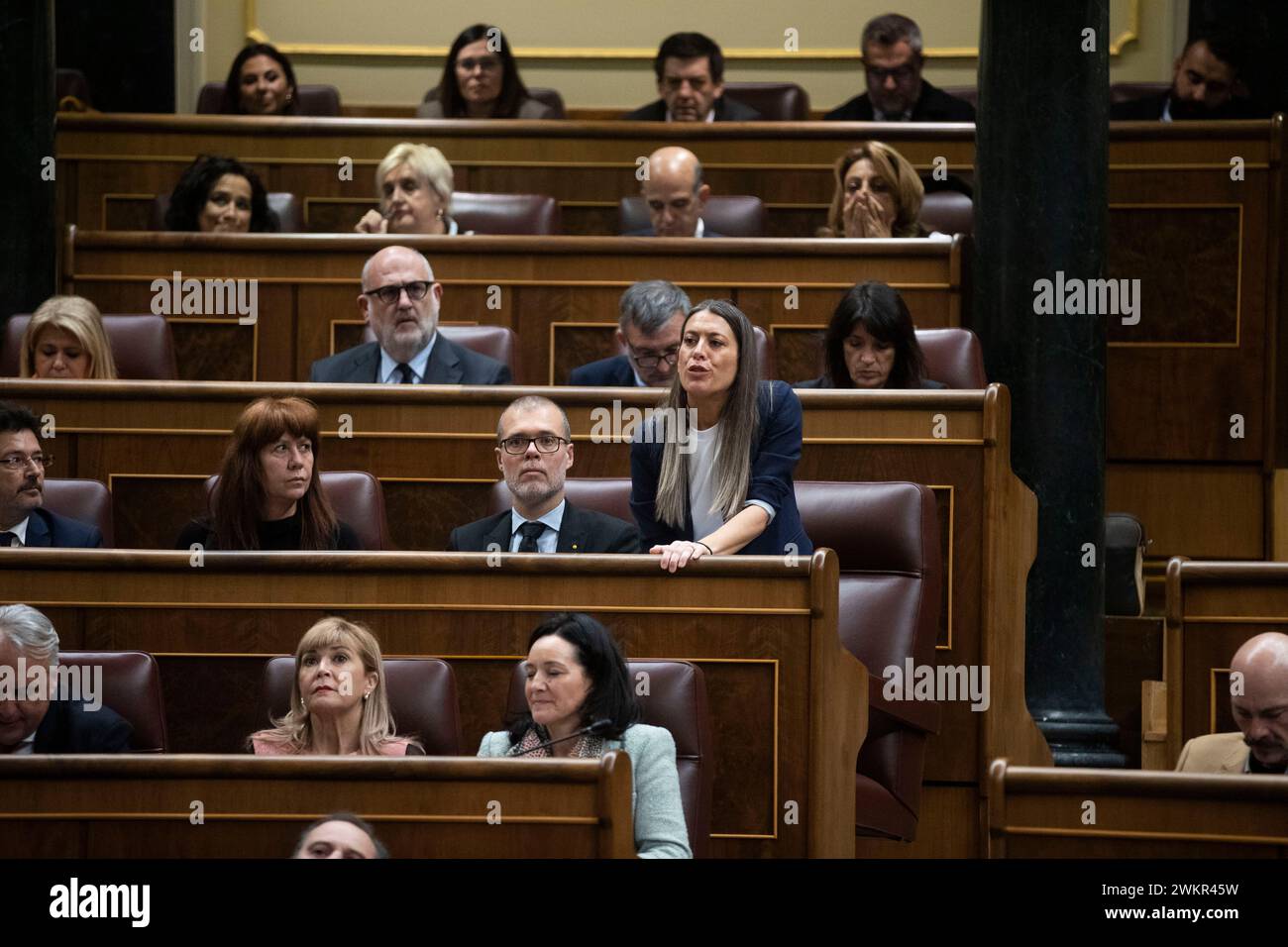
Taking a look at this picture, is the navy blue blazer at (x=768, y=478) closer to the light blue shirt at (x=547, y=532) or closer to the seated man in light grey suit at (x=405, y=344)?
the light blue shirt at (x=547, y=532)

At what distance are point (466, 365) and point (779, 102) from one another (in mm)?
2004

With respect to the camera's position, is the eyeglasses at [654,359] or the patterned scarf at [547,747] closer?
the patterned scarf at [547,747]

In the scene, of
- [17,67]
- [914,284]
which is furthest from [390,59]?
[914,284]

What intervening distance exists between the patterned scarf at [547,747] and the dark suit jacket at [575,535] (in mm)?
529

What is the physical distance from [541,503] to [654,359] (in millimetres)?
550

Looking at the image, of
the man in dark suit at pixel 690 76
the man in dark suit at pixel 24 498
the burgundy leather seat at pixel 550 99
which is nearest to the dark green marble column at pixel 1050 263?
the man in dark suit at pixel 690 76

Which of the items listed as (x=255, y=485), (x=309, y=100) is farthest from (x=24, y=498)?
(x=309, y=100)

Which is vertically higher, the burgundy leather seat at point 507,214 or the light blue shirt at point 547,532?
the burgundy leather seat at point 507,214

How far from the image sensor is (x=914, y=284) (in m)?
3.88

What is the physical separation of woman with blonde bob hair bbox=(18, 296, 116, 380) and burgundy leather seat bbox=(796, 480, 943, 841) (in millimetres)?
1319

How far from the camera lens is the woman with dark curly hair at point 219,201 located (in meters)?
4.12

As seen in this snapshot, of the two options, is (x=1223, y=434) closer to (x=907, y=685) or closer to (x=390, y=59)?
(x=907, y=685)
